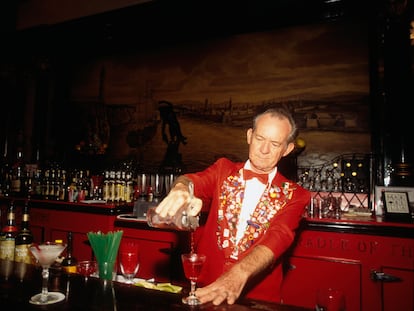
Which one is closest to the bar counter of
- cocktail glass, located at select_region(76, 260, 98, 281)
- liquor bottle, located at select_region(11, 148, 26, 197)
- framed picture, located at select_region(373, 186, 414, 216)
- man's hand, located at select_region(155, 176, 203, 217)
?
cocktail glass, located at select_region(76, 260, 98, 281)

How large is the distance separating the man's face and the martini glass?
1.12 m

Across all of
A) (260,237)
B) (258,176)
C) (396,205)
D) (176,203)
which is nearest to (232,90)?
(396,205)

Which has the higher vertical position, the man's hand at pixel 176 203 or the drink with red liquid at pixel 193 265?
the man's hand at pixel 176 203

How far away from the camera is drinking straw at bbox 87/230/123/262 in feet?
4.86

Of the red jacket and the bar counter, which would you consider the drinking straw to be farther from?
the red jacket

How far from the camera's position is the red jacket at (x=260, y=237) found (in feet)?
5.82

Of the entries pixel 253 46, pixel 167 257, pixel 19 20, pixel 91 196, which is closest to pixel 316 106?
pixel 253 46

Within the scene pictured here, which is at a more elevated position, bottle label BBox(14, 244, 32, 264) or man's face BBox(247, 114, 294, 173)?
man's face BBox(247, 114, 294, 173)

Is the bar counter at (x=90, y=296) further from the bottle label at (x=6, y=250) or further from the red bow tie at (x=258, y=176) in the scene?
the red bow tie at (x=258, y=176)

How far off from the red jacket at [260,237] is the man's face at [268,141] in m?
0.18

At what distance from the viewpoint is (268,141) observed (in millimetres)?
1962

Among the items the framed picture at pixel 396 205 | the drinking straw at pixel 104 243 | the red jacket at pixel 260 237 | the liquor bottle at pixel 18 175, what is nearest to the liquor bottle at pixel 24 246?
the drinking straw at pixel 104 243

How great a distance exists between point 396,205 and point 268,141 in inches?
83.1

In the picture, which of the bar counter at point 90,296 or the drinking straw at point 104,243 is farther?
the drinking straw at point 104,243
